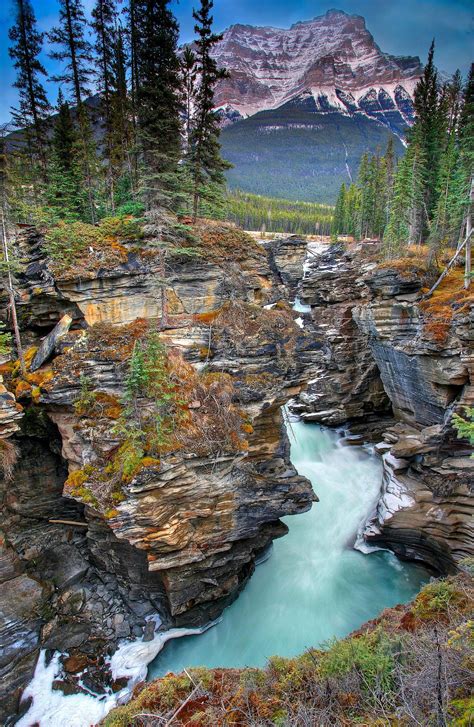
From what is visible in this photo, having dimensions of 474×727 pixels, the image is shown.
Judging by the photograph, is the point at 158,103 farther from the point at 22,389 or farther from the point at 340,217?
the point at 340,217

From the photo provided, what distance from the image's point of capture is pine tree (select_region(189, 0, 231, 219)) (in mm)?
14445

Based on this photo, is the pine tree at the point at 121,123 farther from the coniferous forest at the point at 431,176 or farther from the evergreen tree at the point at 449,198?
the evergreen tree at the point at 449,198

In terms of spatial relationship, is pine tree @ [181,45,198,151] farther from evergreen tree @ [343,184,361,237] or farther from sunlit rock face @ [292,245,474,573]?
evergreen tree @ [343,184,361,237]

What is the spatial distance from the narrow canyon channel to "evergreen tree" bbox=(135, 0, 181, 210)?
713 inches

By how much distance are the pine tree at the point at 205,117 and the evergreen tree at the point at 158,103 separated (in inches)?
41.0

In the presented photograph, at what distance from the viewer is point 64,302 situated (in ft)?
50.2

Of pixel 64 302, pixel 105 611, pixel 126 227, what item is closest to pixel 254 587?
pixel 105 611

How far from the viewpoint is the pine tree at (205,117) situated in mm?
14445

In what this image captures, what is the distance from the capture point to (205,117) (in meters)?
15.7

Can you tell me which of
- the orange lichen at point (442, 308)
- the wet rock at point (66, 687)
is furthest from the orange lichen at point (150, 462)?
the orange lichen at point (442, 308)

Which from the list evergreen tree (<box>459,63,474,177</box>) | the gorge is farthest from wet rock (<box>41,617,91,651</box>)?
evergreen tree (<box>459,63,474,177</box>)

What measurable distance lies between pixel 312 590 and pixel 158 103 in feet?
76.2

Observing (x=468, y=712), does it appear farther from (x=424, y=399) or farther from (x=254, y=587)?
(x=424, y=399)

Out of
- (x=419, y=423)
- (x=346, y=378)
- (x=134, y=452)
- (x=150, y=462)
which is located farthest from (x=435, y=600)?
(x=346, y=378)
